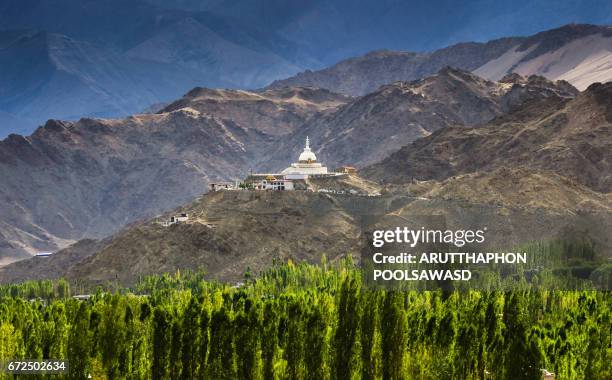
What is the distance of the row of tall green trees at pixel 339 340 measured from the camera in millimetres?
62281

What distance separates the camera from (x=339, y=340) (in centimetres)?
6475

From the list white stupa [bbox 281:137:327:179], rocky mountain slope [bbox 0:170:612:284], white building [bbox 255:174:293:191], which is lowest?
rocky mountain slope [bbox 0:170:612:284]

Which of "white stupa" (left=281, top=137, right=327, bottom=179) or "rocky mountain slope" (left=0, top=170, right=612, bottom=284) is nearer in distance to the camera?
"rocky mountain slope" (left=0, top=170, right=612, bottom=284)

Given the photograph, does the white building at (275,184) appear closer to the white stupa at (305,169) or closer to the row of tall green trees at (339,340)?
the white stupa at (305,169)

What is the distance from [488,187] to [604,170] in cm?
4458

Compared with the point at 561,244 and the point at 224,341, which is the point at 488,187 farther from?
the point at 224,341

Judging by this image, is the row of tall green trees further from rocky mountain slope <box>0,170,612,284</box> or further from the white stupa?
the white stupa

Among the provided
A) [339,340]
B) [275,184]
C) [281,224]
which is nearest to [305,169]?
[275,184]

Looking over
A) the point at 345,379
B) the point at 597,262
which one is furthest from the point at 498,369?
the point at 597,262

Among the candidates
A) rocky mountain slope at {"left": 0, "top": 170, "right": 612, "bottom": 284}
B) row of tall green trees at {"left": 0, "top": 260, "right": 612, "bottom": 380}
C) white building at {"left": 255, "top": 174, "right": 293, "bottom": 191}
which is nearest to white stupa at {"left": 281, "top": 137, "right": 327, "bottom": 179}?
white building at {"left": 255, "top": 174, "right": 293, "bottom": 191}

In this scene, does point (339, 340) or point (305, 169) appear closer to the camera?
point (339, 340)

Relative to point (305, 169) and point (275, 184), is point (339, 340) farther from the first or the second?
point (305, 169)

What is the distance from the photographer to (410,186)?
7121 inches

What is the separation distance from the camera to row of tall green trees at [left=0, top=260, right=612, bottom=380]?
62281 millimetres
